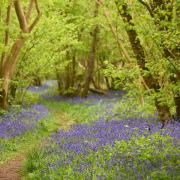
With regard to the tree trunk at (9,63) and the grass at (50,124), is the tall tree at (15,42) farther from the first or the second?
the grass at (50,124)

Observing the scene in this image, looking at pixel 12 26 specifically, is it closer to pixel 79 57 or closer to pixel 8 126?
pixel 8 126

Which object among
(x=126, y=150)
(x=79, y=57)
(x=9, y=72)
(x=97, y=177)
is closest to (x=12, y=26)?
(x=9, y=72)

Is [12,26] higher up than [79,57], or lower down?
higher up

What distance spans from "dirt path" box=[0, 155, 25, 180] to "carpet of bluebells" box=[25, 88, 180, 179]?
0.39 m

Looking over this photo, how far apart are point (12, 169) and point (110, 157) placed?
2.93m

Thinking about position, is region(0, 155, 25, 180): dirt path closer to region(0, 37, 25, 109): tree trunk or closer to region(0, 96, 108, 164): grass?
region(0, 96, 108, 164): grass

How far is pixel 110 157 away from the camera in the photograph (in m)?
9.16

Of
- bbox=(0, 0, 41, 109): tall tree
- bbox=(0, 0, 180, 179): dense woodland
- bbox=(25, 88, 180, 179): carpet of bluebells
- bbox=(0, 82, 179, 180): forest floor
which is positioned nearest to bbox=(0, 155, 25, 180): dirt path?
bbox=(0, 82, 179, 180): forest floor

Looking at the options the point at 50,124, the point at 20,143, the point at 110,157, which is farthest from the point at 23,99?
the point at 110,157

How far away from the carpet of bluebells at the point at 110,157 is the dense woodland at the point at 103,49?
365 mm

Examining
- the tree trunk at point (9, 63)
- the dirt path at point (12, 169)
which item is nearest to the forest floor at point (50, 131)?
the dirt path at point (12, 169)

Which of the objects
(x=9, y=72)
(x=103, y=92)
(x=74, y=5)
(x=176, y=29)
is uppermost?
(x=74, y=5)

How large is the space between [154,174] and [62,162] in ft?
9.00

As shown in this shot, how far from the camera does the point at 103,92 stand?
33344mm
